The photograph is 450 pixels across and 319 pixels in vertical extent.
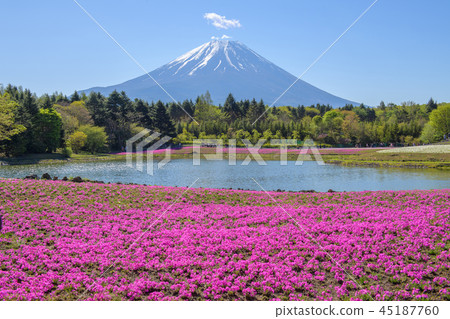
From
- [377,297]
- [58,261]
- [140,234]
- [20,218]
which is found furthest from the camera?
[20,218]

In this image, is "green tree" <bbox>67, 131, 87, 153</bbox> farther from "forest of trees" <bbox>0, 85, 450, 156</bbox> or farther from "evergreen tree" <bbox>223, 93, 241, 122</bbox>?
"evergreen tree" <bbox>223, 93, 241, 122</bbox>

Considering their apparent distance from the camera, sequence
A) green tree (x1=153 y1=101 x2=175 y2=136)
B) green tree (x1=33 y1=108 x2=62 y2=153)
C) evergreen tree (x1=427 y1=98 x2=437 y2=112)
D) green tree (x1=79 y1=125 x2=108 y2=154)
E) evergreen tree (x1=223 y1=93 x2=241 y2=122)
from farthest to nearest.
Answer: evergreen tree (x1=427 y1=98 x2=437 y2=112), evergreen tree (x1=223 y1=93 x2=241 y2=122), green tree (x1=153 y1=101 x2=175 y2=136), green tree (x1=79 y1=125 x2=108 y2=154), green tree (x1=33 y1=108 x2=62 y2=153)

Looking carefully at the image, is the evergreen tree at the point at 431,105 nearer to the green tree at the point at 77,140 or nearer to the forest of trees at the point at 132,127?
the forest of trees at the point at 132,127

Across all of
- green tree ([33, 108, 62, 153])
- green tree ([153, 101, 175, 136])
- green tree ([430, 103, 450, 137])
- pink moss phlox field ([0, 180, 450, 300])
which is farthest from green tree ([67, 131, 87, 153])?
green tree ([430, 103, 450, 137])

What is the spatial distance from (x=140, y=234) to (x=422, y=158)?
150 feet

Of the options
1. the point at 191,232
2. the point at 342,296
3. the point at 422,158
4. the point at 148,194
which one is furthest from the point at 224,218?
the point at 422,158

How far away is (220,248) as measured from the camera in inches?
360

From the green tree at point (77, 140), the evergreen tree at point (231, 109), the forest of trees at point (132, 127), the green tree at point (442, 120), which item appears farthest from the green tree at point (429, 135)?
the green tree at point (77, 140)

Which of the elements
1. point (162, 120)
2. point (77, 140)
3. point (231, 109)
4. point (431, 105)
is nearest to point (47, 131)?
point (77, 140)

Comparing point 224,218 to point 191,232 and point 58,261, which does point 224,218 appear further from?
point 58,261

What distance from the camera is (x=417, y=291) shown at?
6.87m

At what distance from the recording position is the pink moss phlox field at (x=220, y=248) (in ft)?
22.9

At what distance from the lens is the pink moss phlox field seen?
22.9 feet

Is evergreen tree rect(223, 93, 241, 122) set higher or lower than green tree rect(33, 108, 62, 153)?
higher
